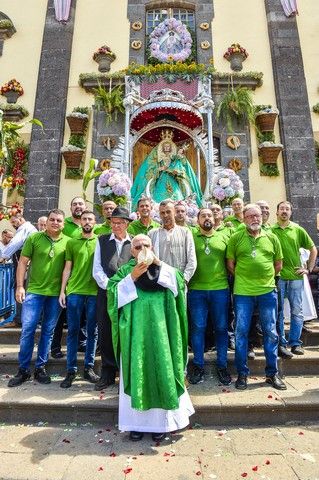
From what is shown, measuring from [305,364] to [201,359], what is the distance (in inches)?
54.4

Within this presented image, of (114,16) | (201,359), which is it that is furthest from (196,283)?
(114,16)

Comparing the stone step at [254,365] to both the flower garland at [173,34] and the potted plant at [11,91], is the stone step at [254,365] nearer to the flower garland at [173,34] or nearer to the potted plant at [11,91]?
the potted plant at [11,91]

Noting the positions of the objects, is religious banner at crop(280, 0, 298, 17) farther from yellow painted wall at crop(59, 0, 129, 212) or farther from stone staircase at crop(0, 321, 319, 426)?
stone staircase at crop(0, 321, 319, 426)

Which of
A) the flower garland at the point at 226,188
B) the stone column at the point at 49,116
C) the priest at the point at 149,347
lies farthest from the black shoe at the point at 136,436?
the stone column at the point at 49,116

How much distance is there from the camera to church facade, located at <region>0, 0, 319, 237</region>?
31.7 ft

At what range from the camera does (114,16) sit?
37.5 ft

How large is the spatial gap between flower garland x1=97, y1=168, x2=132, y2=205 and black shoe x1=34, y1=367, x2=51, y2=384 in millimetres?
2919

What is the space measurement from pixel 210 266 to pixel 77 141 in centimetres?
714

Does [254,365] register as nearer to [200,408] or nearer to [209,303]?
[209,303]

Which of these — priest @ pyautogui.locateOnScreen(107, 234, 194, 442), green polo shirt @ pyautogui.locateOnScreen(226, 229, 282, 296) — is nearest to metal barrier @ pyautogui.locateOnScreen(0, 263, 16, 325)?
priest @ pyautogui.locateOnScreen(107, 234, 194, 442)

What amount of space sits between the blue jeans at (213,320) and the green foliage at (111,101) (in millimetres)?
7326

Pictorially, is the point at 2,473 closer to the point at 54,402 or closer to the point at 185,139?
the point at 54,402

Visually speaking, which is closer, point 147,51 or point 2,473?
point 2,473

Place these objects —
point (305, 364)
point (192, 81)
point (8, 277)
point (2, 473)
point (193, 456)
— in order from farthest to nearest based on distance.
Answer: point (192, 81), point (8, 277), point (305, 364), point (193, 456), point (2, 473)
